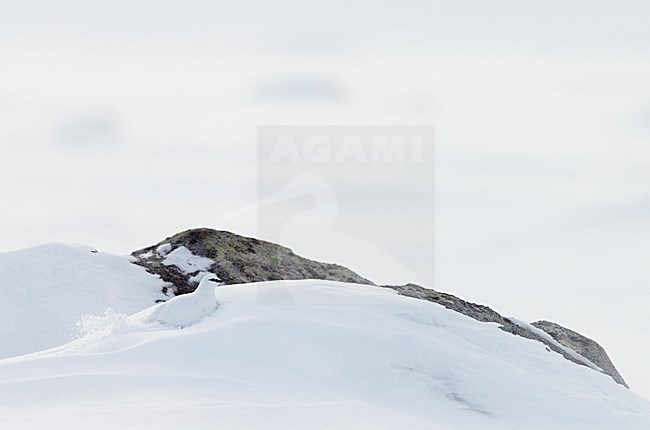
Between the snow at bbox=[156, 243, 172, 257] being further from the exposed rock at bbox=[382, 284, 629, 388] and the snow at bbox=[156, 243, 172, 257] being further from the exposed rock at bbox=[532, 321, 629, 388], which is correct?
the exposed rock at bbox=[532, 321, 629, 388]

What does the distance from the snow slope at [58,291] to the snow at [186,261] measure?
0.87m

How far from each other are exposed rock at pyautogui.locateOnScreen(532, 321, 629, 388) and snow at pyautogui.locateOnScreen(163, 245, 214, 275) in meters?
8.76

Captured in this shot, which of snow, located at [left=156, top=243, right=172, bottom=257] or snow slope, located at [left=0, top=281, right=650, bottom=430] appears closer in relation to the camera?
snow slope, located at [left=0, top=281, right=650, bottom=430]

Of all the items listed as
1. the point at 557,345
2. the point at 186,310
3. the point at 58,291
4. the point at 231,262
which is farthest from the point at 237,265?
the point at 186,310

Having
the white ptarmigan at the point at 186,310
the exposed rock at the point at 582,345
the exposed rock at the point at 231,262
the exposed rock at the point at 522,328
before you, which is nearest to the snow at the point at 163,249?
the exposed rock at the point at 231,262

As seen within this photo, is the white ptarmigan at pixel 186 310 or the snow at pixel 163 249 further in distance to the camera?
the snow at pixel 163 249

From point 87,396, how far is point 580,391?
6.48 meters

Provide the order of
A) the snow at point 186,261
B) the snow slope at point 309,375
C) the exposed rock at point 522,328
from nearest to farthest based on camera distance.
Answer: the snow slope at point 309,375 → the exposed rock at point 522,328 → the snow at point 186,261

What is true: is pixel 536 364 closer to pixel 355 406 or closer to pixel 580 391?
pixel 580 391

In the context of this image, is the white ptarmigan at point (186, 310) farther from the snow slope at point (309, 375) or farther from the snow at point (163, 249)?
the snow at point (163, 249)

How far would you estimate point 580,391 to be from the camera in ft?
36.1

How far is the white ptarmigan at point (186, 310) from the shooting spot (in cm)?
1138

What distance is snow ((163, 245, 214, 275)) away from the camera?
71.7ft

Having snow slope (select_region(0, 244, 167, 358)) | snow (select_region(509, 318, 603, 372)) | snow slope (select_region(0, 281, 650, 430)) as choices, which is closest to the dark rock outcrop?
snow slope (select_region(0, 244, 167, 358))
